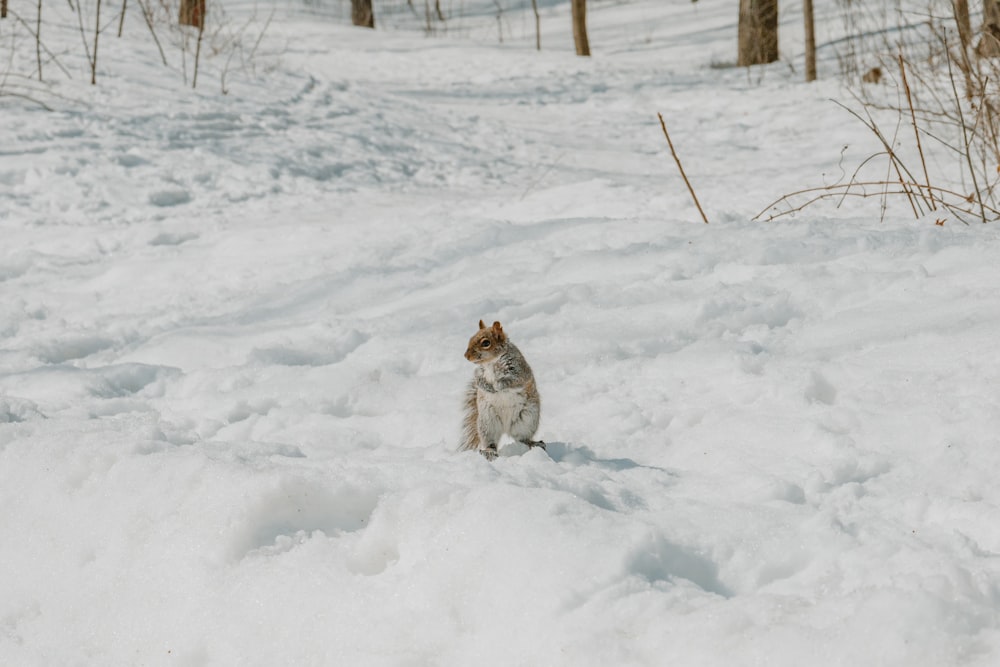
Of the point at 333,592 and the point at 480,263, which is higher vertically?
the point at 480,263

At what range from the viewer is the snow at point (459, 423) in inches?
95.9

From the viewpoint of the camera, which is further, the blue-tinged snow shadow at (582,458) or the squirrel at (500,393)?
the squirrel at (500,393)

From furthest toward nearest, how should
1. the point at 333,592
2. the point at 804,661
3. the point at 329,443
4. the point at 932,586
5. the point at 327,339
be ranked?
1. the point at 327,339
2. the point at 329,443
3. the point at 333,592
4. the point at 932,586
5. the point at 804,661

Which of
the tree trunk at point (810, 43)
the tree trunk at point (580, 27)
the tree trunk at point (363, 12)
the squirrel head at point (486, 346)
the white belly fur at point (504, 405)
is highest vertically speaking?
the tree trunk at point (363, 12)

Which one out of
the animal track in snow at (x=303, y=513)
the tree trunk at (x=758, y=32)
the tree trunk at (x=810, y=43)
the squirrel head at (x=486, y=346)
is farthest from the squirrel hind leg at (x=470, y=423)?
the tree trunk at (x=758, y=32)

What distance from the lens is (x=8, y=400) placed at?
13.5 ft

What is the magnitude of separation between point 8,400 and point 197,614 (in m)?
2.03

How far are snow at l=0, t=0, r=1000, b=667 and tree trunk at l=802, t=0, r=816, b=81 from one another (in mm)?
5992

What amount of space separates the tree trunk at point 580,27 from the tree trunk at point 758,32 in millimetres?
3259

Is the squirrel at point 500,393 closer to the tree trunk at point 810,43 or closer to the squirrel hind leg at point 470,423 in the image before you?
the squirrel hind leg at point 470,423

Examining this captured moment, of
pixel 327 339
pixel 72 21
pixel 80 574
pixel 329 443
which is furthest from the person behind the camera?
pixel 72 21

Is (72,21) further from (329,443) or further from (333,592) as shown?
(333,592)

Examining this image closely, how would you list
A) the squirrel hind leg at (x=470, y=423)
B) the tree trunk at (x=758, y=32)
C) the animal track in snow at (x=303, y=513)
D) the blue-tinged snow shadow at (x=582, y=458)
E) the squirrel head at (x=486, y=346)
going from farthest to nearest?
1. the tree trunk at (x=758, y=32)
2. the squirrel hind leg at (x=470, y=423)
3. the squirrel head at (x=486, y=346)
4. the blue-tinged snow shadow at (x=582, y=458)
5. the animal track in snow at (x=303, y=513)

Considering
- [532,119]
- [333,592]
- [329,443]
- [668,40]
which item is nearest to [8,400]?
[329,443]
